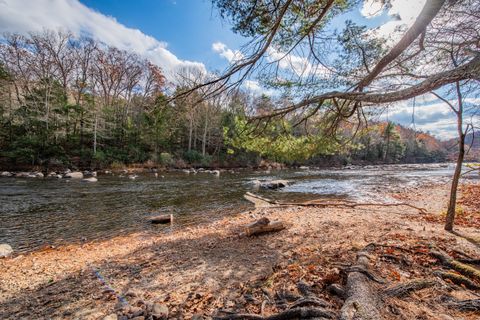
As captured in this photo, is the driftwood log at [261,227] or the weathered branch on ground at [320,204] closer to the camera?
the driftwood log at [261,227]

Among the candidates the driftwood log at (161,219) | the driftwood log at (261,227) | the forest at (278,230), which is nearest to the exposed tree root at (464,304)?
the forest at (278,230)

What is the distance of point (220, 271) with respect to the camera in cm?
319

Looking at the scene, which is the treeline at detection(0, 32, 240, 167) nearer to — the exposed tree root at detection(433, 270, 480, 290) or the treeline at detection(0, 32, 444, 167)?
the treeline at detection(0, 32, 444, 167)

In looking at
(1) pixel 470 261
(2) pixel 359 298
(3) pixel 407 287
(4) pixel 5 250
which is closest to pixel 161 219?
(4) pixel 5 250

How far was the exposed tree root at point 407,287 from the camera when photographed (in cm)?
184

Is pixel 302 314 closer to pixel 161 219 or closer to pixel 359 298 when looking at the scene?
pixel 359 298

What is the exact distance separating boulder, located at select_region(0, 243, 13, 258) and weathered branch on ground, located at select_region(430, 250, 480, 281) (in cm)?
718

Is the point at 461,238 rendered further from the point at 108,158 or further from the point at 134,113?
the point at 134,113

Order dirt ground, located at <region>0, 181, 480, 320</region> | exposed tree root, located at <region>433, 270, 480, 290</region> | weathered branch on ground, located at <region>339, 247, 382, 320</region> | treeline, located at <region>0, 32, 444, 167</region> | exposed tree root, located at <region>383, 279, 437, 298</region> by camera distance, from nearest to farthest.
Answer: weathered branch on ground, located at <region>339, 247, 382, 320</region>, exposed tree root, located at <region>383, 279, 437, 298</region>, exposed tree root, located at <region>433, 270, 480, 290</region>, dirt ground, located at <region>0, 181, 480, 320</region>, treeline, located at <region>0, 32, 444, 167</region>

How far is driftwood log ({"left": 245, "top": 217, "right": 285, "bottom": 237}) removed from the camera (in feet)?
16.0

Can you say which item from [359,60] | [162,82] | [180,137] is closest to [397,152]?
[180,137]

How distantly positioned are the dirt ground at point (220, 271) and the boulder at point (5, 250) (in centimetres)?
36

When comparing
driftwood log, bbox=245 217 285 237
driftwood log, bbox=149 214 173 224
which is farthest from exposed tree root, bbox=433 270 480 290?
driftwood log, bbox=149 214 173 224

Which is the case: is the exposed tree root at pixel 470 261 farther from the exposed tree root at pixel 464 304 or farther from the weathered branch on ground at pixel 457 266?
the exposed tree root at pixel 464 304
